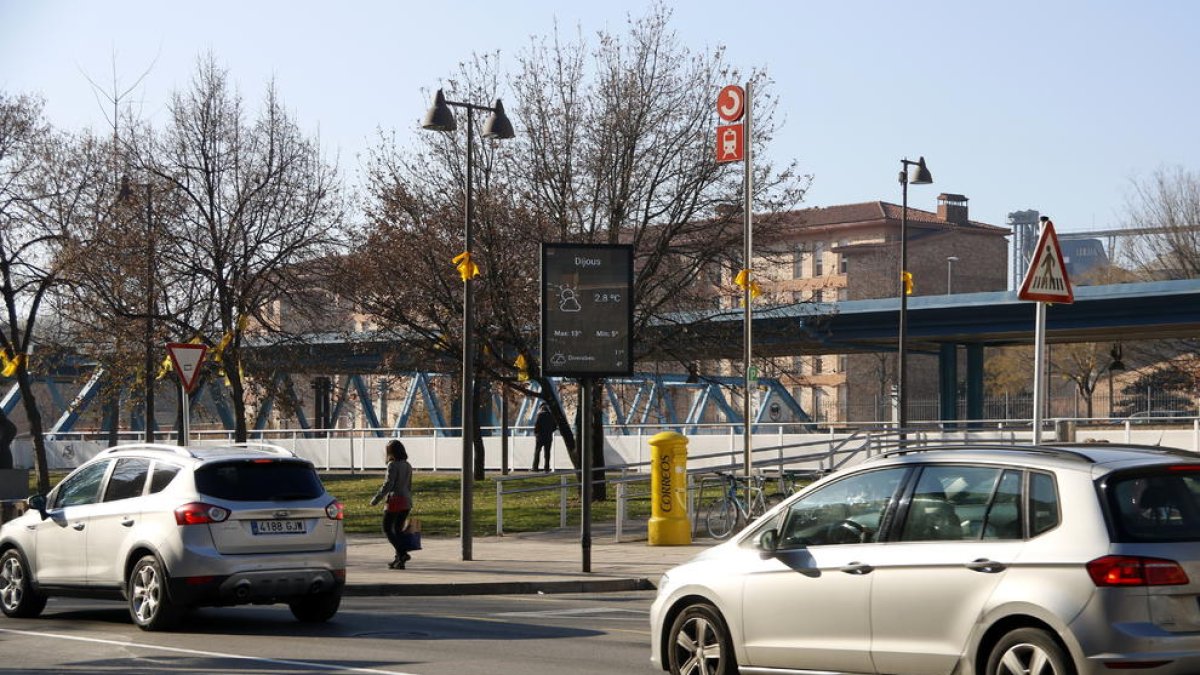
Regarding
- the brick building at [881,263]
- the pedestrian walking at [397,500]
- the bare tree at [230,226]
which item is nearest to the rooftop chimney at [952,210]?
the brick building at [881,263]

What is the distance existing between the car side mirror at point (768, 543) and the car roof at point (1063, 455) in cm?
90

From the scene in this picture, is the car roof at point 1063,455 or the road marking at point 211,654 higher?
the car roof at point 1063,455

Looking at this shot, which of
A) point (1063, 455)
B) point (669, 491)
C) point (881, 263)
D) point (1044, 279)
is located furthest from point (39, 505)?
point (881, 263)

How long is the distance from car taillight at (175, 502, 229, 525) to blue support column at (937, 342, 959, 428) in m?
51.9

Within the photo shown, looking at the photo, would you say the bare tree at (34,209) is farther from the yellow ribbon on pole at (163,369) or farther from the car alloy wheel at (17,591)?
the car alloy wheel at (17,591)

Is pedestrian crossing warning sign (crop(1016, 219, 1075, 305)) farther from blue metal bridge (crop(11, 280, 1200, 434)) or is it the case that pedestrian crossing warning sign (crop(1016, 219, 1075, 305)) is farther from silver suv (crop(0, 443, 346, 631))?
blue metal bridge (crop(11, 280, 1200, 434))

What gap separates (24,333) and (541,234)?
15.2m

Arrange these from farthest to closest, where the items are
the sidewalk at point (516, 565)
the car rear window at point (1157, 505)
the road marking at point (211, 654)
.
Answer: the sidewalk at point (516, 565) < the road marking at point (211, 654) < the car rear window at point (1157, 505)

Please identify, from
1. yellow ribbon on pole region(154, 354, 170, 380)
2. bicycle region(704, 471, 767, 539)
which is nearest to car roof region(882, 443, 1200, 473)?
bicycle region(704, 471, 767, 539)

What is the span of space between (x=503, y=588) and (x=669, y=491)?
5.72 metres

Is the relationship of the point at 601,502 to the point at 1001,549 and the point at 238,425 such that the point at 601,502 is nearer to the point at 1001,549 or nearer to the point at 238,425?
the point at 238,425

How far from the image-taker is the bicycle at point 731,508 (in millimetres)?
25828

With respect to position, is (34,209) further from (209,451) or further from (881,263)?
(881,263)

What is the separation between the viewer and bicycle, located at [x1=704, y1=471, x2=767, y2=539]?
25.8m
